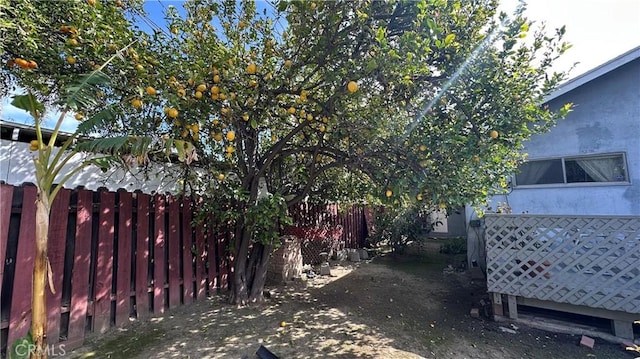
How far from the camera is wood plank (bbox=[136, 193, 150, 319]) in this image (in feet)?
13.8

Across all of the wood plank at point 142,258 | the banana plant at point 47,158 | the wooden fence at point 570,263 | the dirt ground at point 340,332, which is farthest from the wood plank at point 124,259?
the wooden fence at point 570,263

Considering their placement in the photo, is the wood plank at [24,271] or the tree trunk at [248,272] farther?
the tree trunk at [248,272]

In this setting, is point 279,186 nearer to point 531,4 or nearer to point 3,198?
point 3,198

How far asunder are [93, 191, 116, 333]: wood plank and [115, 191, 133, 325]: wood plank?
0.10m

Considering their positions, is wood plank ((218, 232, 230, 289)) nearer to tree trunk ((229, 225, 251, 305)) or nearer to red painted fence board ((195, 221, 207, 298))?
red painted fence board ((195, 221, 207, 298))

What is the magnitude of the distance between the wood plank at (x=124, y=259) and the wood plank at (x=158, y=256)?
380 mm

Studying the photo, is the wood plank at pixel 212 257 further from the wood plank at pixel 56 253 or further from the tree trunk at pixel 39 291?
the tree trunk at pixel 39 291

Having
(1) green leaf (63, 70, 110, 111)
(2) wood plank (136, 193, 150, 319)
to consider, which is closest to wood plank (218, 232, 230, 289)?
(2) wood plank (136, 193, 150, 319)

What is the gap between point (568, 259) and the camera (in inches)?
164

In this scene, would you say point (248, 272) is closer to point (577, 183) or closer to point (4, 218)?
point (4, 218)

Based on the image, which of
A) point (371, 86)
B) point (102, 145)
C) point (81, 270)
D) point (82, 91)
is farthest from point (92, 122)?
point (371, 86)

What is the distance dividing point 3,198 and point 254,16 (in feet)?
13.0

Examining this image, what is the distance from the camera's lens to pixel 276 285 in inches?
245

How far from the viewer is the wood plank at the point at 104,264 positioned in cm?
371
